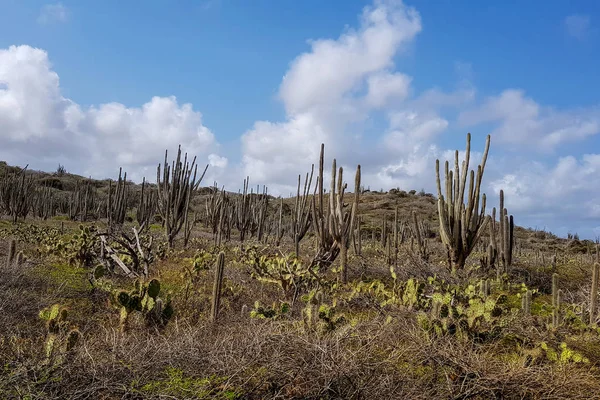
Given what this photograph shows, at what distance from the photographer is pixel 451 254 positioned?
30.8 ft

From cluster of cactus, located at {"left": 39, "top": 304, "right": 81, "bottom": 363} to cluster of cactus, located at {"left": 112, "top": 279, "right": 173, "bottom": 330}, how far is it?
54 centimetres

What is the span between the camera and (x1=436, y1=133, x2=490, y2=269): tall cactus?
9.19 metres

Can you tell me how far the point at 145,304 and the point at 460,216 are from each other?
255 inches

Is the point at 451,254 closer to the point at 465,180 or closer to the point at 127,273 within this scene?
the point at 465,180

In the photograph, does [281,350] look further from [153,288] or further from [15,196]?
[15,196]

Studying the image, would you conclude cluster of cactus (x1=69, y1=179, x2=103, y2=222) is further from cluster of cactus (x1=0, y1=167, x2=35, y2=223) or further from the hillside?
the hillside

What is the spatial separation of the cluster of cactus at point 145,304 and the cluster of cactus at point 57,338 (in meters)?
0.54

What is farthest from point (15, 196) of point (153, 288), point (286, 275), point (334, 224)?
point (153, 288)

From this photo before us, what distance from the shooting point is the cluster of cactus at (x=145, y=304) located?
472cm

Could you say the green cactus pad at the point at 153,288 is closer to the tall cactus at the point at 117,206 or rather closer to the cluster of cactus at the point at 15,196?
the tall cactus at the point at 117,206

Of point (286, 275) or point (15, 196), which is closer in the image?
point (286, 275)

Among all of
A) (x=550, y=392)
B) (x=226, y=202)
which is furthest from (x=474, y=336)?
(x=226, y=202)

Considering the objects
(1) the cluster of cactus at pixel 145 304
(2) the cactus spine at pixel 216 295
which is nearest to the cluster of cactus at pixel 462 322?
(2) the cactus spine at pixel 216 295

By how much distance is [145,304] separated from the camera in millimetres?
4844
